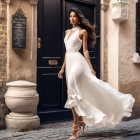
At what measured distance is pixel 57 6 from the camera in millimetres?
7934

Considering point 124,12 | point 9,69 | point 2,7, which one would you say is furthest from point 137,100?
point 2,7

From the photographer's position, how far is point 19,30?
6945 mm

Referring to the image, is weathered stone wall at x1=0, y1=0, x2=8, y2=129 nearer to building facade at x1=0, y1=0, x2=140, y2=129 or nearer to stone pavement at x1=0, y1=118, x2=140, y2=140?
building facade at x1=0, y1=0, x2=140, y2=129

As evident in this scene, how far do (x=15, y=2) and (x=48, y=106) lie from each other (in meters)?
2.43

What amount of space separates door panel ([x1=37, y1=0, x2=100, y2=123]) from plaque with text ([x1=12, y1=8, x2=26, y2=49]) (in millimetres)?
620

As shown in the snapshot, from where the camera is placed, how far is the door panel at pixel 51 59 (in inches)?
300

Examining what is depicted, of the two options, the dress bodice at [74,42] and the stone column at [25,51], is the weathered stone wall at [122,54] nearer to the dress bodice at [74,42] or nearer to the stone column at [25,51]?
the stone column at [25,51]

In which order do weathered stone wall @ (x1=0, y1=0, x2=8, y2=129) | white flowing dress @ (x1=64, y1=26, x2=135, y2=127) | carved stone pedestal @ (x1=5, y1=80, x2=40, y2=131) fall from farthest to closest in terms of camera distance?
1. weathered stone wall @ (x1=0, y1=0, x2=8, y2=129)
2. carved stone pedestal @ (x1=5, y1=80, x2=40, y2=131)
3. white flowing dress @ (x1=64, y1=26, x2=135, y2=127)

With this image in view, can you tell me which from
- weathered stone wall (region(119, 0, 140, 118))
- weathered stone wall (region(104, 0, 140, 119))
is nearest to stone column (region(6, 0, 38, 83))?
weathered stone wall (region(104, 0, 140, 119))

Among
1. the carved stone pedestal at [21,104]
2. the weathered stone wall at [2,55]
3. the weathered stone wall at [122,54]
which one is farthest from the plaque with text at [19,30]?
the weathered stone wall at [122,54]

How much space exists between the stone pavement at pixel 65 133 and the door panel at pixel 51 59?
0.64m

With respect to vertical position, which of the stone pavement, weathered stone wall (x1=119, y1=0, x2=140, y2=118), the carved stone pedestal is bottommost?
the stone pavement

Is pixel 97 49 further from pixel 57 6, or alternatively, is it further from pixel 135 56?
pixel 57 6

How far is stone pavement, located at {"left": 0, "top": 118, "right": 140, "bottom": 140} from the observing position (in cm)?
597
